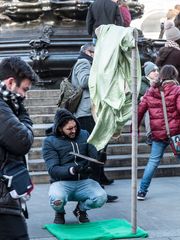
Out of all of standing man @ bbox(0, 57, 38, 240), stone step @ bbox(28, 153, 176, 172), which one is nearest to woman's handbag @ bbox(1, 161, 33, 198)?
standing man @ bbox(0, 57, 38, 240)

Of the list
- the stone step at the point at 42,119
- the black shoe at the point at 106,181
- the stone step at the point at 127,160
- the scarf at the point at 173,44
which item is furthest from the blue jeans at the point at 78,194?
the scarf at the point at 173,44

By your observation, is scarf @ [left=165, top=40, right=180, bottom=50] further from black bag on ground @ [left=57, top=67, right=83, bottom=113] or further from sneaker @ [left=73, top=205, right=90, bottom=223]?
sneaker @ [left=73, top=205, right=90, bottom=223]

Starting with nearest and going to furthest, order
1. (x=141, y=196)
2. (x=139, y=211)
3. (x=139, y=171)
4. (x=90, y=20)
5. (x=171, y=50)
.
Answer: (x=139, y=211)
(x=141, y=196)
(x=139, y=171)
(x=171, y=50)
(x=90, y=20)

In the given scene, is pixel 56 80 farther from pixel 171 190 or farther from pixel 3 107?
pixel 3 107

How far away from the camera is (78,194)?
684cm

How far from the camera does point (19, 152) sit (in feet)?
14.1

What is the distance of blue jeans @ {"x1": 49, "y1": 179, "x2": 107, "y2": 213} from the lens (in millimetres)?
6680

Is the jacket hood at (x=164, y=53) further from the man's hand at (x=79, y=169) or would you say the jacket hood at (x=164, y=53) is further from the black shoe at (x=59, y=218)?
the black shoe at (x=59, y=218)

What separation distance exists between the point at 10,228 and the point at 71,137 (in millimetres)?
2643

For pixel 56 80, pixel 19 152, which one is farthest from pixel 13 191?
pixel 56 80

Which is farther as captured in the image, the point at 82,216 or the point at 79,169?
the point at 82,216

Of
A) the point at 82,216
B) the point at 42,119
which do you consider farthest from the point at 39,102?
the point at 82,216

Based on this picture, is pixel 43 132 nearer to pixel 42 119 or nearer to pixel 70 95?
pixel 42 119

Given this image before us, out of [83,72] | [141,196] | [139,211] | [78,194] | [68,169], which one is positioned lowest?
[141,196]
